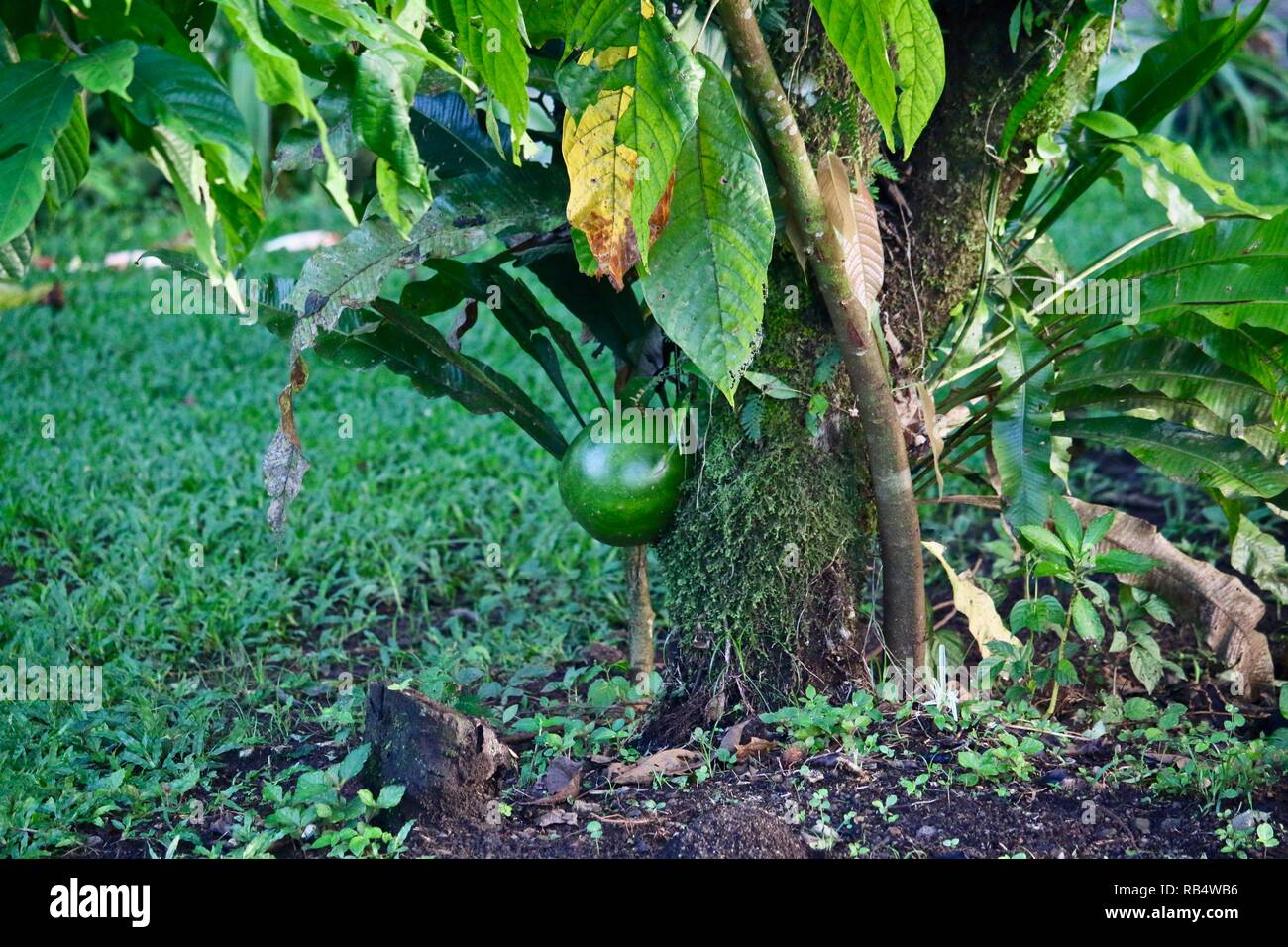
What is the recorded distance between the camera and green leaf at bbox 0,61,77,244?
1.24m

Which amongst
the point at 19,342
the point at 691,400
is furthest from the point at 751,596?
the point at 19,342

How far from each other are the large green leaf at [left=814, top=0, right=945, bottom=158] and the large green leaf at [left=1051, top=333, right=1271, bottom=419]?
84 cm

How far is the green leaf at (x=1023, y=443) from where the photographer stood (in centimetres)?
244

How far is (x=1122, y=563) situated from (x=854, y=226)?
82 centimetres

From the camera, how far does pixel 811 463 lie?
2.39 meters

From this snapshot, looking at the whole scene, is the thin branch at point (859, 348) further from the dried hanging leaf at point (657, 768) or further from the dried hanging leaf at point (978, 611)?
the dried hanging leaf at point (657, 768)

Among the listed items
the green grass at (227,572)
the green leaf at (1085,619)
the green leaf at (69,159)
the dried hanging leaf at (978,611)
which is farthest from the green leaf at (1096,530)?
the green leaf at (69,159)

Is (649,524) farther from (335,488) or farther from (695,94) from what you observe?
(335,488)

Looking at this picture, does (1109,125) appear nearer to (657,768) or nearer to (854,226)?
(854,226)

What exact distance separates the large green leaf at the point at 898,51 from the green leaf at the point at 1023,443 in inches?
28.1

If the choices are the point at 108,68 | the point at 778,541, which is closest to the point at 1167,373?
the point at 778,541

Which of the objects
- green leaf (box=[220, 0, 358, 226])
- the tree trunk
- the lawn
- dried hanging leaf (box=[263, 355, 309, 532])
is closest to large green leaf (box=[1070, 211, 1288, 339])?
the tree trunk

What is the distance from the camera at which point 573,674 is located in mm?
2787

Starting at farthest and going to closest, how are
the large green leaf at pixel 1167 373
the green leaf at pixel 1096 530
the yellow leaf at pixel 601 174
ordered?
1. the large green leaf at pixel 1167 373
2. the green leaf at pixel 1096 530
3. the yellow leaf at pixel 601 174
